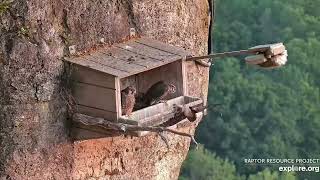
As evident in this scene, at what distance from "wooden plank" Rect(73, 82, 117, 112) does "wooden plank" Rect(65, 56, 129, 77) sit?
0.18 metres

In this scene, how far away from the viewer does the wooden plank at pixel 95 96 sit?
24.3ft

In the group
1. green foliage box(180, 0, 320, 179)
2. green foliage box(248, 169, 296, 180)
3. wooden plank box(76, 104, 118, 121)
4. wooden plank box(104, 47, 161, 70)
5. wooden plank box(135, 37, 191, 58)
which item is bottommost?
green foliage box(248, 169, 296, 180)

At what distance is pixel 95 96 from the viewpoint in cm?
749

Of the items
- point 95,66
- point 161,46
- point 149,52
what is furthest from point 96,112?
point 161,46

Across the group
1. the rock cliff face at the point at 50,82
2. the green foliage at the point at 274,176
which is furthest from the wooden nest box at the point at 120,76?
the green foliage at the point at 274,176

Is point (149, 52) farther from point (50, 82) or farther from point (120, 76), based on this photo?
point (50, 82)

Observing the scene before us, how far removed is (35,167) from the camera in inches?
297

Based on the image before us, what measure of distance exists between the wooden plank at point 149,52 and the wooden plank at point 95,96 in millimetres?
679

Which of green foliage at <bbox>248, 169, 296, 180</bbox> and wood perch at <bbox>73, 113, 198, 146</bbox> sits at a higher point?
wood perch at <bbox>73, 113, 198, 146</bbox>

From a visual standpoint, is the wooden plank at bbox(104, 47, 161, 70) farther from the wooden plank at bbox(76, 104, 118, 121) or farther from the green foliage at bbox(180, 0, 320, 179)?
the green foliage at bbox(180, 0, 320, 179)

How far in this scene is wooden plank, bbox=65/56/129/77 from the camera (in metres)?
7.33

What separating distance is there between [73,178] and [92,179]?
35 centimetres

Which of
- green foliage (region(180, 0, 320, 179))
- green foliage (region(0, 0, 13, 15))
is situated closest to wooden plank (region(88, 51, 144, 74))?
green foliage (region(0, 0, 13, 15))

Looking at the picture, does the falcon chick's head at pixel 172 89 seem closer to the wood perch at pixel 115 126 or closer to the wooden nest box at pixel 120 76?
the wooden nest box at pixel 120 76
